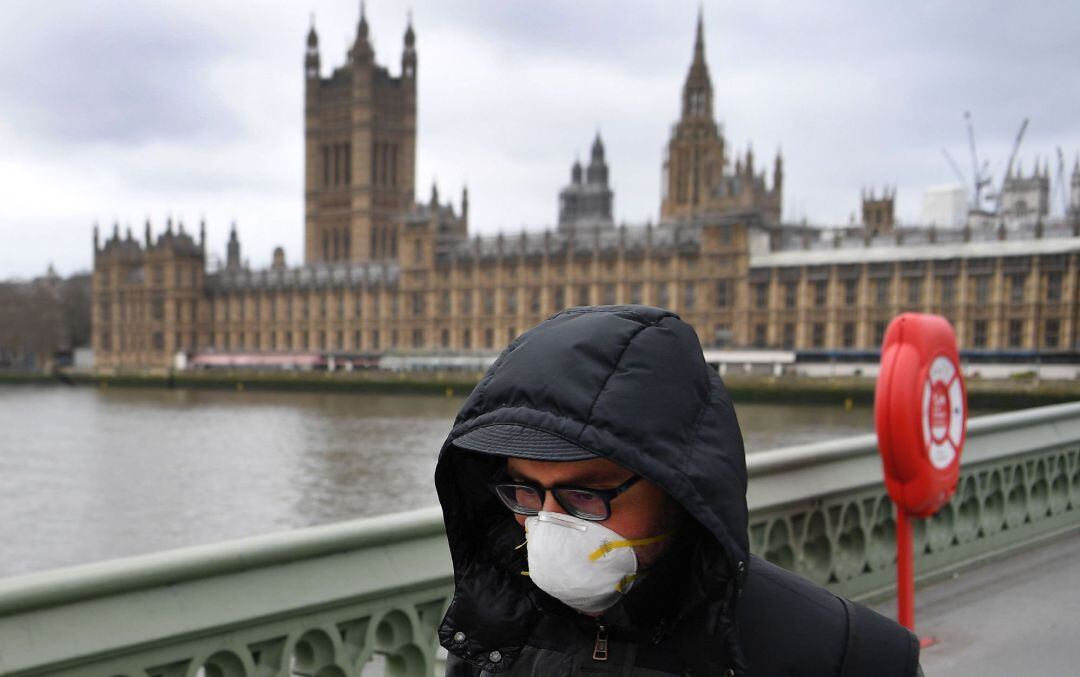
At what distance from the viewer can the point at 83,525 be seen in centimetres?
1476

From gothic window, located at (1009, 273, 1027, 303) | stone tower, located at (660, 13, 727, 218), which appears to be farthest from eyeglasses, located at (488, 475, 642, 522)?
stone tower, located at (660, 13, 727, 218)

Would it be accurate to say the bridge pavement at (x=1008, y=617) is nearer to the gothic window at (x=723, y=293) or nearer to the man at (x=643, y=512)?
the man at (x=643, y=512)

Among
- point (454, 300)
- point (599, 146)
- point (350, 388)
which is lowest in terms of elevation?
point (350, 388)

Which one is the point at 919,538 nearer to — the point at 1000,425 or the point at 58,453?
the point at 1000,425

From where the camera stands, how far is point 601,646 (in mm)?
1188

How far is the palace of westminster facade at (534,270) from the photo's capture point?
42844 mm

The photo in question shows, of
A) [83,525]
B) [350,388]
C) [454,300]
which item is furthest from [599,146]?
[83,525]

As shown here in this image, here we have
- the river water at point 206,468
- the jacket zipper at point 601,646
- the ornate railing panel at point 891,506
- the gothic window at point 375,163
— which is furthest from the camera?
the gothic window at point 375,163

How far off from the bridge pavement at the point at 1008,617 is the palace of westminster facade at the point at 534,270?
4030 centimetres

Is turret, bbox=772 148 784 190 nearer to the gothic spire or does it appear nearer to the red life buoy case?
the gothic spire

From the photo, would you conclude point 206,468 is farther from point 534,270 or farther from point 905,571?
point 534,270

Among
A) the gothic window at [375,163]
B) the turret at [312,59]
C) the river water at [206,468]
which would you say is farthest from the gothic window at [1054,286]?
the turret at [312,59]

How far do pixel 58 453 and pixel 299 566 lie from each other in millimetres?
23496

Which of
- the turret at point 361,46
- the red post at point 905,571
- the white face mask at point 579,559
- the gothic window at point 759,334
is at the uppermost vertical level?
the turret at point 361,46
